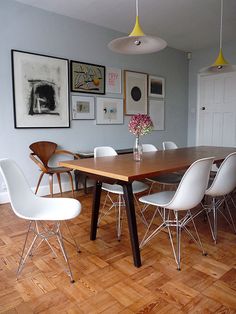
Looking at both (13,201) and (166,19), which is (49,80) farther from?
(13,201)

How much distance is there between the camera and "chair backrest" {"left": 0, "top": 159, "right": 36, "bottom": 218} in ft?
5.64

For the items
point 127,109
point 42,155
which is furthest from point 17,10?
point 127,109

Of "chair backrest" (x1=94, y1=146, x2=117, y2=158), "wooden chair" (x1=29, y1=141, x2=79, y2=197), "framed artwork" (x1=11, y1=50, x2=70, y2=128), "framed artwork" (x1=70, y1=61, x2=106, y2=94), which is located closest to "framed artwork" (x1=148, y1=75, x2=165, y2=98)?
"framed artwork" (x1=70, y1=61, x2=106, y2=94)

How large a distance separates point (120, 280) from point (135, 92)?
3736 mm

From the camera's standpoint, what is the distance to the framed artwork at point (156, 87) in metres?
5.16

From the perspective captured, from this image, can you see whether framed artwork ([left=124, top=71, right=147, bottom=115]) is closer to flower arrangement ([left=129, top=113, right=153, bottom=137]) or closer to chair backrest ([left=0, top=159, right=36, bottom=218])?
flower arrangement ([left=129, top=113, right=153, bottom=137])

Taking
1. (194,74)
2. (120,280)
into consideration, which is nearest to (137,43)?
(120,280)

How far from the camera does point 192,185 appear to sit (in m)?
1.85

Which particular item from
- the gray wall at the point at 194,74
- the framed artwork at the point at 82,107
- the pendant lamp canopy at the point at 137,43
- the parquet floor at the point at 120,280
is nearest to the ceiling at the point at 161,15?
the gray wall at the point at 194,74

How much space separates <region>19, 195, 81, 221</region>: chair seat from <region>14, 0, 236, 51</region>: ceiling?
267 cm

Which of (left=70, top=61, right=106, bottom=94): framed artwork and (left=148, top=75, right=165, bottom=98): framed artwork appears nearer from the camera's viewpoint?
(left=70, top=61, right=106, bottom=94): framed artwork

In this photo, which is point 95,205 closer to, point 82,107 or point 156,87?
point 82,107

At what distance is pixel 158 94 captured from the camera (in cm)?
534

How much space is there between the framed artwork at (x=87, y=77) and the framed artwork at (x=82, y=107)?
12 cm
